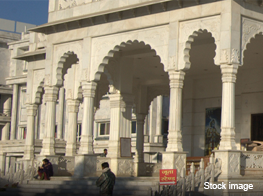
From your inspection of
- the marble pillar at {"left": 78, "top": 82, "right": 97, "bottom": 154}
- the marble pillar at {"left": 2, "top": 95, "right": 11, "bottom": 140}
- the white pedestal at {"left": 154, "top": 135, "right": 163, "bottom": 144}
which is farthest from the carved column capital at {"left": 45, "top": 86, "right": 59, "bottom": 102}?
the marble pillar at {"left": 2, "top": 95, "right": 11, "bottom": 140}

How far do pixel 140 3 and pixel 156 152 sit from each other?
74.0ft

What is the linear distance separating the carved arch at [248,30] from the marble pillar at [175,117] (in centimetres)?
244

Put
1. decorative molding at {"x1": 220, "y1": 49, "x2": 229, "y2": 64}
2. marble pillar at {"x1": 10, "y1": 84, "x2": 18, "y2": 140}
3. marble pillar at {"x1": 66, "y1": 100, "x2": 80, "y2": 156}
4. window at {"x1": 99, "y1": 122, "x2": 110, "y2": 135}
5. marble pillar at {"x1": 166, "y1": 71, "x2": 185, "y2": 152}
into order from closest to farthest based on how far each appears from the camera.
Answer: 1. decorative molding at {"x1": 220, "y1": 49, "x2": 229, "y2": 64}
2. marble pillar at {"x1": 166, "y1": 71, "x2": 185, "y2": 152}
3. marble pillar at {"x1": 66, "y1": 100, "x2": 80, "y2": 156}
4. window at {"x1": 99, "y1": 122, "x2": 110, "y2": 135}
5. marble pillar at {"x1": 10, "y1": 84, "x2": 18, "y2": 140}

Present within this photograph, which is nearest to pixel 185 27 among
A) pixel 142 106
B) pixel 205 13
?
pixel 205 13

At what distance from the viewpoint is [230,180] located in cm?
1775

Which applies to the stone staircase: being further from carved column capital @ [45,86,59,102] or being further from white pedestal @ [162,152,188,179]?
carved column capital @ [45,86,59,102]

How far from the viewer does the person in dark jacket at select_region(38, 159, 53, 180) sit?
22406mm

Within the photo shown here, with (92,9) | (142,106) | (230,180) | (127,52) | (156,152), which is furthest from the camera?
(156,152)

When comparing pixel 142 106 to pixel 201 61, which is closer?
pixel 201 61

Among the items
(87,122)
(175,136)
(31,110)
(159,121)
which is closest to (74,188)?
(87,122)

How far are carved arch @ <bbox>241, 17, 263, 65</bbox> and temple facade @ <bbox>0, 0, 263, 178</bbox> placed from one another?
1.4 inches

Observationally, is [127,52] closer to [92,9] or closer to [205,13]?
[92,9]

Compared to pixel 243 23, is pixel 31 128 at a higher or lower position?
lower

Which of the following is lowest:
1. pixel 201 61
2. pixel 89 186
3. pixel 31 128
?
pixel 89 186
